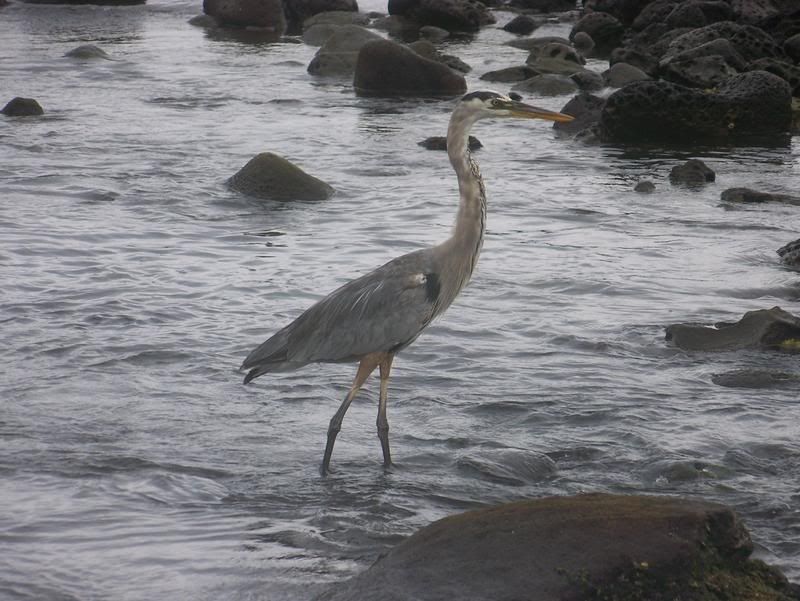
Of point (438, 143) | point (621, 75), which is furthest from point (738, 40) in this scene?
point (438, 143)

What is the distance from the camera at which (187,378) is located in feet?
26.7

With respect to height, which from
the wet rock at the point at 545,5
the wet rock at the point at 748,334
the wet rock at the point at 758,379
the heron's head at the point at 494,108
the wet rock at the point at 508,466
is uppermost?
the wet rock at the point at 545,5

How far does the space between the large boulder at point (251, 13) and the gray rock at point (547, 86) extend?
12.4 m

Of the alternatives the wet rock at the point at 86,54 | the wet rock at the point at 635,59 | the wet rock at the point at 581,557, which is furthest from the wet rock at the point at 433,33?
the wet rock at the point at 581,557

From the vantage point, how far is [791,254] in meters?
11.0

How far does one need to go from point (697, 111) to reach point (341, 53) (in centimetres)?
921

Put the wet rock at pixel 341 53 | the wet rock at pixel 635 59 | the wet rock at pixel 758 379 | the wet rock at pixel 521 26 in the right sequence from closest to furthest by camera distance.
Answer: the wet rock at pixel 758 379 → the wet rock at pixel 635 59 → the wet rock at pixel 341 53 → the wet rock at pixel 521 26

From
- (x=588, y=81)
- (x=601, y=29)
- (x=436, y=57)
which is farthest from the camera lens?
(x=601, y=29)

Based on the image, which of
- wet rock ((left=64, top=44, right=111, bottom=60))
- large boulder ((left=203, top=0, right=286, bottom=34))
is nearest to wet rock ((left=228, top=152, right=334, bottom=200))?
wet rock ((left=64, top=44, right=111, bottom=60))

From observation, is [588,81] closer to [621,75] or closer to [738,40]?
[621,75]

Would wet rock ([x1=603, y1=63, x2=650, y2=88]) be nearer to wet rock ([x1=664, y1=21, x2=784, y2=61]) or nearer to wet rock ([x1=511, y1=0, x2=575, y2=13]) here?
wet rock ([x1=664, y1=21, x2=784, y2=61])

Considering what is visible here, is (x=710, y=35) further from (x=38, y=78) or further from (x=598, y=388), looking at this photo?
(x=598, y=388)

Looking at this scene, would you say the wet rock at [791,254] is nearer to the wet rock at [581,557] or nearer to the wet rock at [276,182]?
the wet rock at [276,182]

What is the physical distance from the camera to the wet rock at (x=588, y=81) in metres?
22.3
